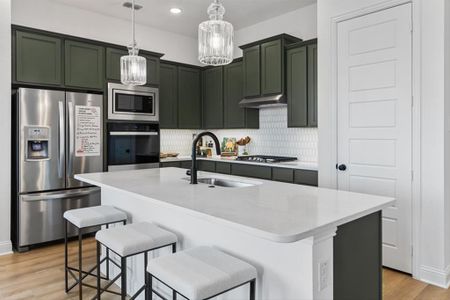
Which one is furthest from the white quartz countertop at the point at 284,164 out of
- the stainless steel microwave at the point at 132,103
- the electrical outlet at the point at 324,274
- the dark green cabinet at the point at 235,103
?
the electrical outlet at the point at 324,274

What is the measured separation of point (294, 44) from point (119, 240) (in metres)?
3.41

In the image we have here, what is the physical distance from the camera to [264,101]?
4672 millimetres

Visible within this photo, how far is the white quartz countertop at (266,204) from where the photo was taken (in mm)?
1380

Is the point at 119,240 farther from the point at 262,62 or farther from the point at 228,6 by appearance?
the point at 228,6

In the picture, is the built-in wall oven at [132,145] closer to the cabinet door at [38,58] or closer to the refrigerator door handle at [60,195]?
the refrigerator door handle at [60,195]

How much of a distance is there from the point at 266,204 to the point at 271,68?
318cm

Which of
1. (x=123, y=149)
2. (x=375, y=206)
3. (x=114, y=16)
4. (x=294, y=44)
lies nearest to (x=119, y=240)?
(x=375, y=206)

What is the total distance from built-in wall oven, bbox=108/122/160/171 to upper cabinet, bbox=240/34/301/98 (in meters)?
1.52

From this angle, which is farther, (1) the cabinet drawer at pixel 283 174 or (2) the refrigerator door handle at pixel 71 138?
(1) the cabinet drawer at pixel 283 174

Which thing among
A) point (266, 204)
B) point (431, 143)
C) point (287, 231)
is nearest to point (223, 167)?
point (431, 143)

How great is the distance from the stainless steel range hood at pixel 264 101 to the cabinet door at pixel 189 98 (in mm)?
1087

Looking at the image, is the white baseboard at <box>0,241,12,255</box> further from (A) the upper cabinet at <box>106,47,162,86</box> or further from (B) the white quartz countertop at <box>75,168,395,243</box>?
(A) the upper cabinet at <box>106,47,162,86</box>

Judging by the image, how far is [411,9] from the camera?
2.96 meters

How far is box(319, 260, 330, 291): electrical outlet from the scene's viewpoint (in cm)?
149
